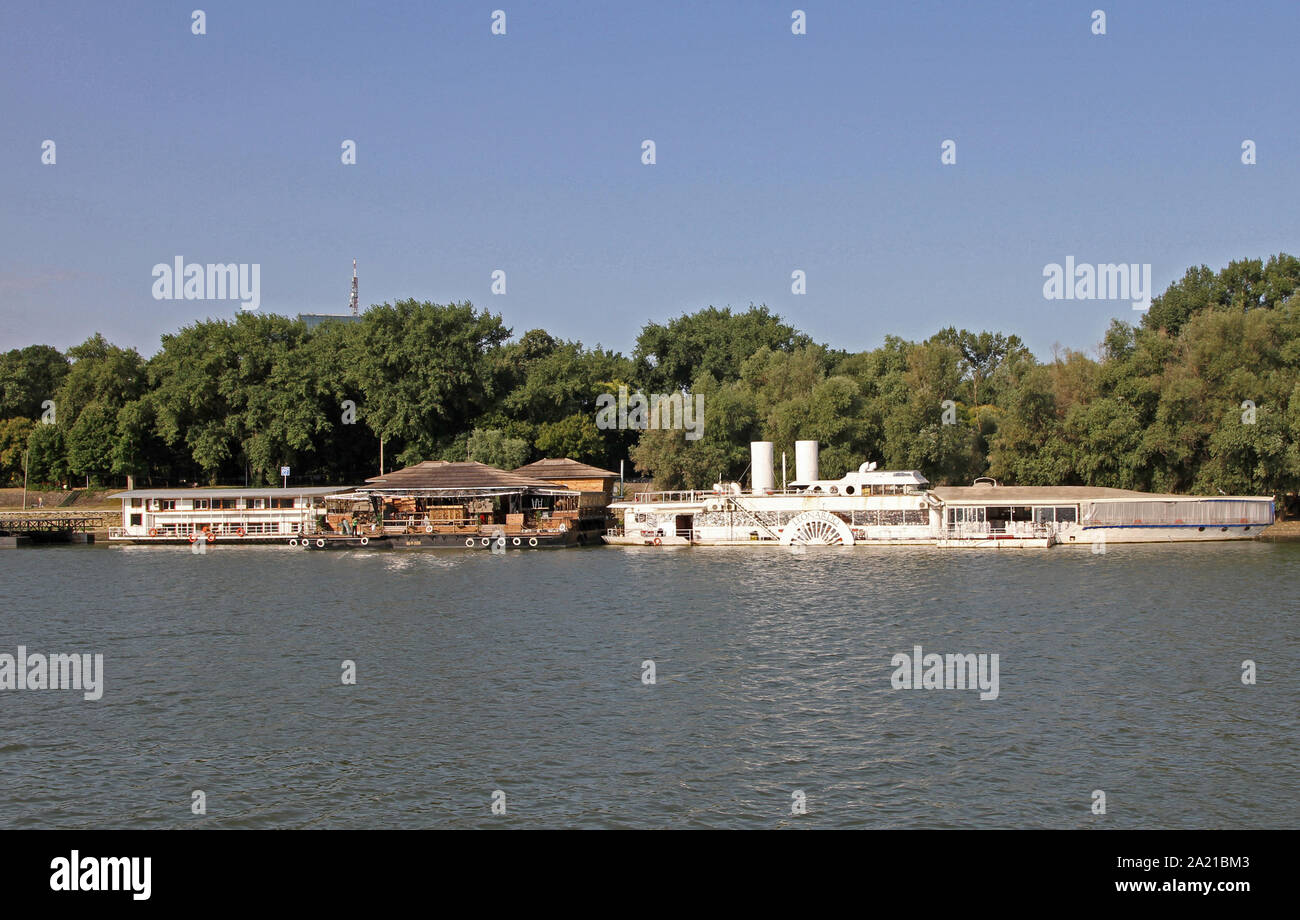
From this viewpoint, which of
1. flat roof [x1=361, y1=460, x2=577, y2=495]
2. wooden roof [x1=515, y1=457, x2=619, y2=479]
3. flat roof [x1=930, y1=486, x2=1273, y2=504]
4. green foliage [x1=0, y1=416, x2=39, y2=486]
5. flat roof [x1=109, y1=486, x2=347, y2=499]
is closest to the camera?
flat roof [x1=930, y1=486, x2=1273, y2=504]

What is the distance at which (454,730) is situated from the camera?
2575 centimetres

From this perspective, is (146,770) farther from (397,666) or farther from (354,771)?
(397,666)

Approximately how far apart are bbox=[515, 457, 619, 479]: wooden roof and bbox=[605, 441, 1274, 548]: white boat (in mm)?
9059

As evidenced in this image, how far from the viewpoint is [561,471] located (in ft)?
302

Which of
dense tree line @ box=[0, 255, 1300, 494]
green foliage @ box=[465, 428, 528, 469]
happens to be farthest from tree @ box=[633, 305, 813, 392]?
green foliage @ box=[465, 428, 528, 469]

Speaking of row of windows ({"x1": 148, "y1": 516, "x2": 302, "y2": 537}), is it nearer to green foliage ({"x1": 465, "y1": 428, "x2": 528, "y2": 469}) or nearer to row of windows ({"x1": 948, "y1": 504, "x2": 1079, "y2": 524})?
green foliage ({"x1": 465, "y1": 428, "x2": 528, "y2": 469})

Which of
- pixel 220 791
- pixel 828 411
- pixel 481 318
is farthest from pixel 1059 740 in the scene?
pixel 481 318

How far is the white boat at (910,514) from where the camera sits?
72.6m

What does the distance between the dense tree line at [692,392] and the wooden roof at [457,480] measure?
41.5 ft

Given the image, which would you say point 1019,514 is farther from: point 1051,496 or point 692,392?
point 692,392

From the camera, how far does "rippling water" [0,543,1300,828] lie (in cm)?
2048

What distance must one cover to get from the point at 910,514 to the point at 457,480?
33.9 meters

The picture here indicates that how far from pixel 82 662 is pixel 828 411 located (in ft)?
209

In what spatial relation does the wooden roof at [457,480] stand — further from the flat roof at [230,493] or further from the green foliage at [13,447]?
the green foliage at [13,447]
